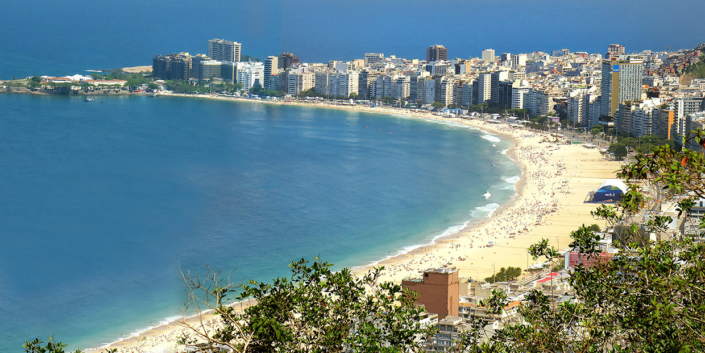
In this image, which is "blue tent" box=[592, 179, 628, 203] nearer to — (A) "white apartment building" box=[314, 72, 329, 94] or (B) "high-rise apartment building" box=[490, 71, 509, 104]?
(B) "high-rise apartment building" box=[490, 71, 509, 104]

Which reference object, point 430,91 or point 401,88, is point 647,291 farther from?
point 401,88

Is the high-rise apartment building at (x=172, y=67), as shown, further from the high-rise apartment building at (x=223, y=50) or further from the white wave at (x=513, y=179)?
the white wave at (x=513, y=179)

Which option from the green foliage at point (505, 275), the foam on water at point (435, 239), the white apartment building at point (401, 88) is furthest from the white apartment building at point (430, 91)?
the green foliage at point (505, 275)

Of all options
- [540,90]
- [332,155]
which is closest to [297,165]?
[332,155]

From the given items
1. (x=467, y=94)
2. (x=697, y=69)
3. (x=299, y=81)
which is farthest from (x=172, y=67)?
(x=697, y=69)

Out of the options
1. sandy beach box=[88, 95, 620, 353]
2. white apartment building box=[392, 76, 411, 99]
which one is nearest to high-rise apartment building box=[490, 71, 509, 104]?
white apartment building box=[392, 76, 411, 99]

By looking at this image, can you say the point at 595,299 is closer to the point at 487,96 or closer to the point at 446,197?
the point at 446,197
